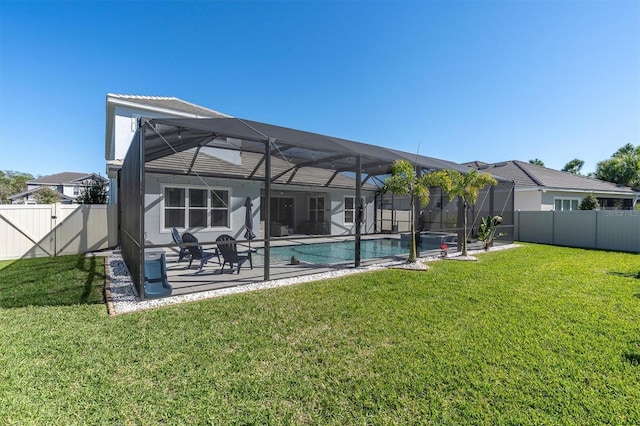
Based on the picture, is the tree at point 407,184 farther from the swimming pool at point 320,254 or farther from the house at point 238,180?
the swimming pool at point 320,254

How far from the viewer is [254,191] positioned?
14102mm

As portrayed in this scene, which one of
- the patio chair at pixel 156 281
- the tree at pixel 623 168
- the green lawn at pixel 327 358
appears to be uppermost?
the tree at pixel 623 168

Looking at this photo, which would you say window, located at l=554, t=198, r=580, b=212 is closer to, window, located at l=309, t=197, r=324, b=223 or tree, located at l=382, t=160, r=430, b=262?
window, located at l=309, t=197, r=324, b=223

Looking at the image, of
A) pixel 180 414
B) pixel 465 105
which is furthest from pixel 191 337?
pixel 465 105

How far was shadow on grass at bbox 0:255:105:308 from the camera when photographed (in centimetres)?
547

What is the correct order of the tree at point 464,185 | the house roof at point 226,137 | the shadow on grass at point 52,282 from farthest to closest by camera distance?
1. the tree at point 464,185
2. the house roof at point 226,137
3. the shadow on grass at point 52,282

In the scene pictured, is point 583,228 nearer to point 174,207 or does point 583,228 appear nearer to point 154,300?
point 154,300

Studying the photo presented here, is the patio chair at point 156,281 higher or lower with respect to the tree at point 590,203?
lower

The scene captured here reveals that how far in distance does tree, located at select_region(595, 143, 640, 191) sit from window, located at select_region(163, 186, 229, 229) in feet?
100

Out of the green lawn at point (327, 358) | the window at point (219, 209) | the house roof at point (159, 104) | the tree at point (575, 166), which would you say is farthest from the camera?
the tree at point (575, 166)

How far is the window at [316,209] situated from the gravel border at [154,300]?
9.16 meters

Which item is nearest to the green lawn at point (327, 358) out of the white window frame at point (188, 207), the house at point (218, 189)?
the house at point (218, 189)

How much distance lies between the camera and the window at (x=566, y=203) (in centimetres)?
1873

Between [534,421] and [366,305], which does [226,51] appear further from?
[534,421]
